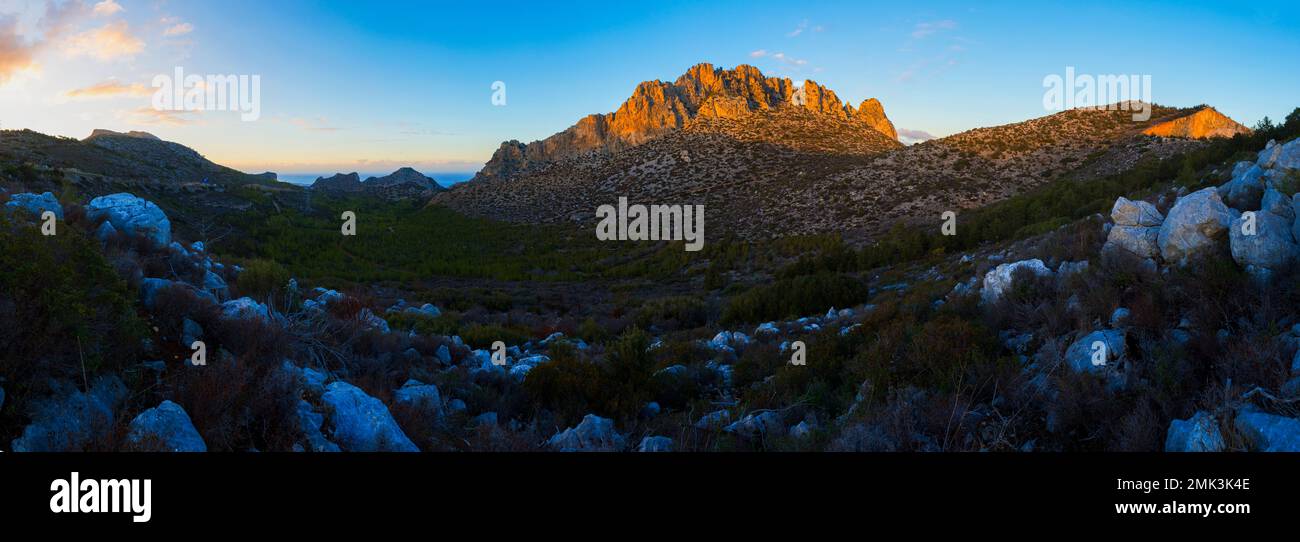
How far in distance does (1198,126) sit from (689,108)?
55.1 m

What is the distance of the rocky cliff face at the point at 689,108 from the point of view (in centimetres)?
7406

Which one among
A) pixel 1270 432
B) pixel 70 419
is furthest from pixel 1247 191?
pixel 70 419

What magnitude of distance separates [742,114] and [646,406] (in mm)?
66297

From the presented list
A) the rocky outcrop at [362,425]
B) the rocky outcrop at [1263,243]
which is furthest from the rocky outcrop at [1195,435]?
the rocky outcrop at [362,425]

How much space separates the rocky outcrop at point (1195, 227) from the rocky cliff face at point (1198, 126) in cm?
4059

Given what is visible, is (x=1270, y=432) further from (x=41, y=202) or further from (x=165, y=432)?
(x=41, y=202)

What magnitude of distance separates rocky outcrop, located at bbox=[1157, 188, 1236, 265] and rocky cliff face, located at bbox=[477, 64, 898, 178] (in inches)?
2496

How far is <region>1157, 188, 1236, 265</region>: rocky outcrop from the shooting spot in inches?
247

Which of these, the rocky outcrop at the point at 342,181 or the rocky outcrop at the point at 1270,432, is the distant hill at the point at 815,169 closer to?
the rocky outcrop at the point at 1270,432

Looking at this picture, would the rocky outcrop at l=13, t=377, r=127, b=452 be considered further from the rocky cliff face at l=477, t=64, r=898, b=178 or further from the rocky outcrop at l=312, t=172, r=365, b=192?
the rocky outcrop at l=312, t=172, r=365, b=192

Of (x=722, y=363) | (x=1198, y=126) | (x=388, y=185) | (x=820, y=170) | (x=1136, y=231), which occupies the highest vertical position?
(x=388, y=185)

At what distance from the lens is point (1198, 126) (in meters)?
38.5
